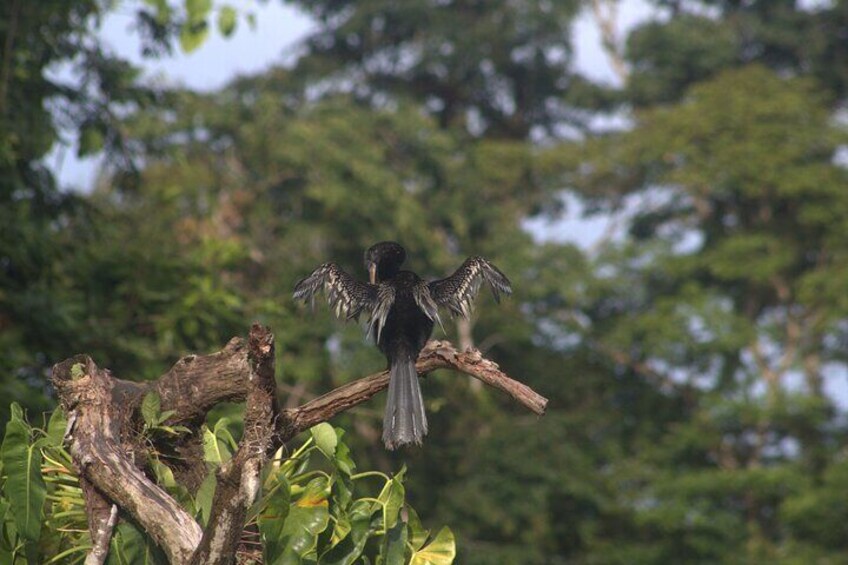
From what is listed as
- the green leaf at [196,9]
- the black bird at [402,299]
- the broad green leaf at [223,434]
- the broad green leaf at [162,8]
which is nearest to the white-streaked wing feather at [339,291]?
the black bird at [402,299]

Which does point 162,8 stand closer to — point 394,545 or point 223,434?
point 223,434

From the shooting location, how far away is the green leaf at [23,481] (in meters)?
4.79

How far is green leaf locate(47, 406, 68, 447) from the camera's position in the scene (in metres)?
5.05

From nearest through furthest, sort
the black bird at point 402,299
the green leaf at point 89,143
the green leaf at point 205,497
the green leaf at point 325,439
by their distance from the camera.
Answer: the green leaf at point 205,497
the green leaf at point 325,439
the black bird at point 402,299
the green leaf at point 89,143

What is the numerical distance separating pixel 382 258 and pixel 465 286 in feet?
2.75

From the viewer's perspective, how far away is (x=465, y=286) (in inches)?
250

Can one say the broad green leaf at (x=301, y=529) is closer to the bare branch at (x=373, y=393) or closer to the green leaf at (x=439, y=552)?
the bare branch at (x=373, y=393)

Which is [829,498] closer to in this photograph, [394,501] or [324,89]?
[324,89]

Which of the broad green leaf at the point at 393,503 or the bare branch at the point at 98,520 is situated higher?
the broad green leaf at the point at 393,503

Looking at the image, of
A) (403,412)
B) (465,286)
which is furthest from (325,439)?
(465,286)

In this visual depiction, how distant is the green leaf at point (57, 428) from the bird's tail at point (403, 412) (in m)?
1.19

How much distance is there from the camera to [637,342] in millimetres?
23734

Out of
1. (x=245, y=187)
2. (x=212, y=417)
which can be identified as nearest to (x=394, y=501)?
(x=212, y=417)

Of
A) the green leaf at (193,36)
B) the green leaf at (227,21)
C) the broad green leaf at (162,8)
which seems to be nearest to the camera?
the green leaf at (227,21)
